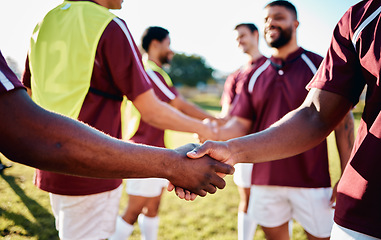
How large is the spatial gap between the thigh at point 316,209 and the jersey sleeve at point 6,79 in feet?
7.79

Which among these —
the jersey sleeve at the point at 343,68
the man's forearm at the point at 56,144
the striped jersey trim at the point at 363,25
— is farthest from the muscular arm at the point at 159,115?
the striped jersey trim at the point at 363,25

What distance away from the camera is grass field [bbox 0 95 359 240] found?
129 inches

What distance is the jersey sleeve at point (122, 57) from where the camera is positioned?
1.83 m

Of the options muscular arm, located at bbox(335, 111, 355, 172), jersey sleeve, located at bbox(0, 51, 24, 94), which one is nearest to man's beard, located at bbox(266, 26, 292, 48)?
muscular arm, located at bbox(335, 111, 355, 172)

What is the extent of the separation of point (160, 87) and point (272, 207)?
1.92 metres

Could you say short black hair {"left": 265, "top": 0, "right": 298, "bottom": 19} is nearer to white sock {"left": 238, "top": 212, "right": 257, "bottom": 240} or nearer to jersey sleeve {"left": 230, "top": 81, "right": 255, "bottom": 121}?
jersey sleeve {"left": 230, "top": 81, "right": 255, "bottom": 121}

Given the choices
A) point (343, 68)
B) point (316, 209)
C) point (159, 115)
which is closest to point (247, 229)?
point (316, 209)

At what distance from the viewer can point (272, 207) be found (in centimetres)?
269

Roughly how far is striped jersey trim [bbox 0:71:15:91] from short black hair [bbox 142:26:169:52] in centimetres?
326

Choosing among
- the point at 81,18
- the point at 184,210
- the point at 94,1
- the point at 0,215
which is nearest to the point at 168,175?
the point at 81,18

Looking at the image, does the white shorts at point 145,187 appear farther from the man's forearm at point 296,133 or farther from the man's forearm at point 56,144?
the man's forearm at point 56,144

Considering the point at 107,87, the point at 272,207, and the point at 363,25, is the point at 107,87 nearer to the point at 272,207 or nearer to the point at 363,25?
the point at 363,25

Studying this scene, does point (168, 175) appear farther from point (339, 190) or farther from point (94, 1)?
point (94, 1)

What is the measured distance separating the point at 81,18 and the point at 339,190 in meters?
1.84
